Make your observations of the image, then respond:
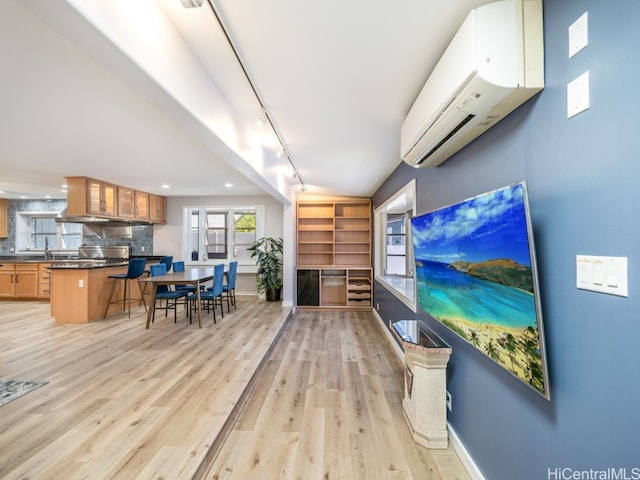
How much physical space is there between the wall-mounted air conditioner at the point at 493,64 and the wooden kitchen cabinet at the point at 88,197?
564cm

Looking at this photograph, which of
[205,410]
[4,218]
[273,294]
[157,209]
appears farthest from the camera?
[4,218]

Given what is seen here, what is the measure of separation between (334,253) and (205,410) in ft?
13.1

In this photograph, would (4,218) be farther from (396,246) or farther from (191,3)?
(396,246)

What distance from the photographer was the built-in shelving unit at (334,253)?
5688mm

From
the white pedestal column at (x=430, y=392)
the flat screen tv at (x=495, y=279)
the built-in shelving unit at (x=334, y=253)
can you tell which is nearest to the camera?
the flat screen tv at (x=495, y=279)

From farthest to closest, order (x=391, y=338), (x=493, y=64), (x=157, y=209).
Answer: (x=157, y=209) → (x=391, y=338) → (x=493, y=64)

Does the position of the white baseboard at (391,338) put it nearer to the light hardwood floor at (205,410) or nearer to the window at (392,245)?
the light hardwood floor at (205,410)

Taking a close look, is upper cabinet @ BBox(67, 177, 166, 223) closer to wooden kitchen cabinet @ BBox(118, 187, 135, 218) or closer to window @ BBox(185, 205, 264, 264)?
wooden kitchen cabinet @ BBox(118, 187, 135, 218)

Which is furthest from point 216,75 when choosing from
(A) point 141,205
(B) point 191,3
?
(A) point 141,205

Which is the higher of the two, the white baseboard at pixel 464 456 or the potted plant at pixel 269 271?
the potted plant at pixel 269 271

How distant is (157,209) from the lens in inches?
257

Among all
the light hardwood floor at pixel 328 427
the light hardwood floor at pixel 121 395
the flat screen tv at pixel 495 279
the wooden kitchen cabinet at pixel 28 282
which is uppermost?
the flat screen tv at pixel 495 279

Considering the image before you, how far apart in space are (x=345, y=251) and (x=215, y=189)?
313 cm

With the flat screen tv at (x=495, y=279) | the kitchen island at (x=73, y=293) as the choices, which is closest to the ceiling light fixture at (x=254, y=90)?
the flat screen tv at (x=495, y=279)
